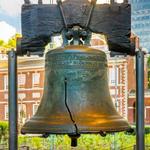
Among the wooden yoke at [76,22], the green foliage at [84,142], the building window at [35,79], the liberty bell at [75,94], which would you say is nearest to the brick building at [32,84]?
the building window at [35,79]

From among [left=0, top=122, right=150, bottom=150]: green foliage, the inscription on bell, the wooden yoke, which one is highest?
the wooden yoke

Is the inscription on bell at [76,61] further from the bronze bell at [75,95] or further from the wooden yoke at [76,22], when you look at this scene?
the wooden yoke at [76,22]

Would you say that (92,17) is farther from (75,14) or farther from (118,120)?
(118,120)

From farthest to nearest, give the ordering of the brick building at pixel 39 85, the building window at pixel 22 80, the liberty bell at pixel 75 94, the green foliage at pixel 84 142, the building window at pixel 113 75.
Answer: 1. the building window at pixel 22 80
2. the brick building at pixel 39 85
3. the building window at pixel 113 75
4. the green foliage at pixel 84 142
5. the liberty bell at pixel 75 94

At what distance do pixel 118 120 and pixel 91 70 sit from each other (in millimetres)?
317

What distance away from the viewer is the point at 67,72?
3.55 m

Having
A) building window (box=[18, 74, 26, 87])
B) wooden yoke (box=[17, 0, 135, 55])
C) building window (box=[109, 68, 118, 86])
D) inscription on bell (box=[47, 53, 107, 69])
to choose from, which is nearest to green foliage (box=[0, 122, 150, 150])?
building window (box=[109, 68, 118, 86])

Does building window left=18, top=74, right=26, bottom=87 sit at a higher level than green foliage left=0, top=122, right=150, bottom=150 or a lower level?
higher

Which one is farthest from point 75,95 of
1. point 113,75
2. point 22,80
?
point 22,80

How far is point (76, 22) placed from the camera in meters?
3.67

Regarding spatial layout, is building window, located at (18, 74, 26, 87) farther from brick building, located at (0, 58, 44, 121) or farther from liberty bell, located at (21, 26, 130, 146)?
liberty bell, located at (21, 26, 130, 146)

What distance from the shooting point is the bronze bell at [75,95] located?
3.39 m

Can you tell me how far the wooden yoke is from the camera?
368 centimetres

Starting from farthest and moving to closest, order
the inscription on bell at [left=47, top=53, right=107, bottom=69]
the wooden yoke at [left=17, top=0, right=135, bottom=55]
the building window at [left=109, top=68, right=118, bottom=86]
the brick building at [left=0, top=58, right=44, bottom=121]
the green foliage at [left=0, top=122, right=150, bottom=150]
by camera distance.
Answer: the brick building at [left=0, top=58, right=44, bottom=121] < the building window at [left=109, top=68, right=118, bottom=86] < the green foliage at [left=0, top=122, right=150, bottom=150] < the wooden yoke at [left=17, top=0, right=135, bottom=55] < the inscription on bell at [left=47, top=53, right=107, bottom=69]
